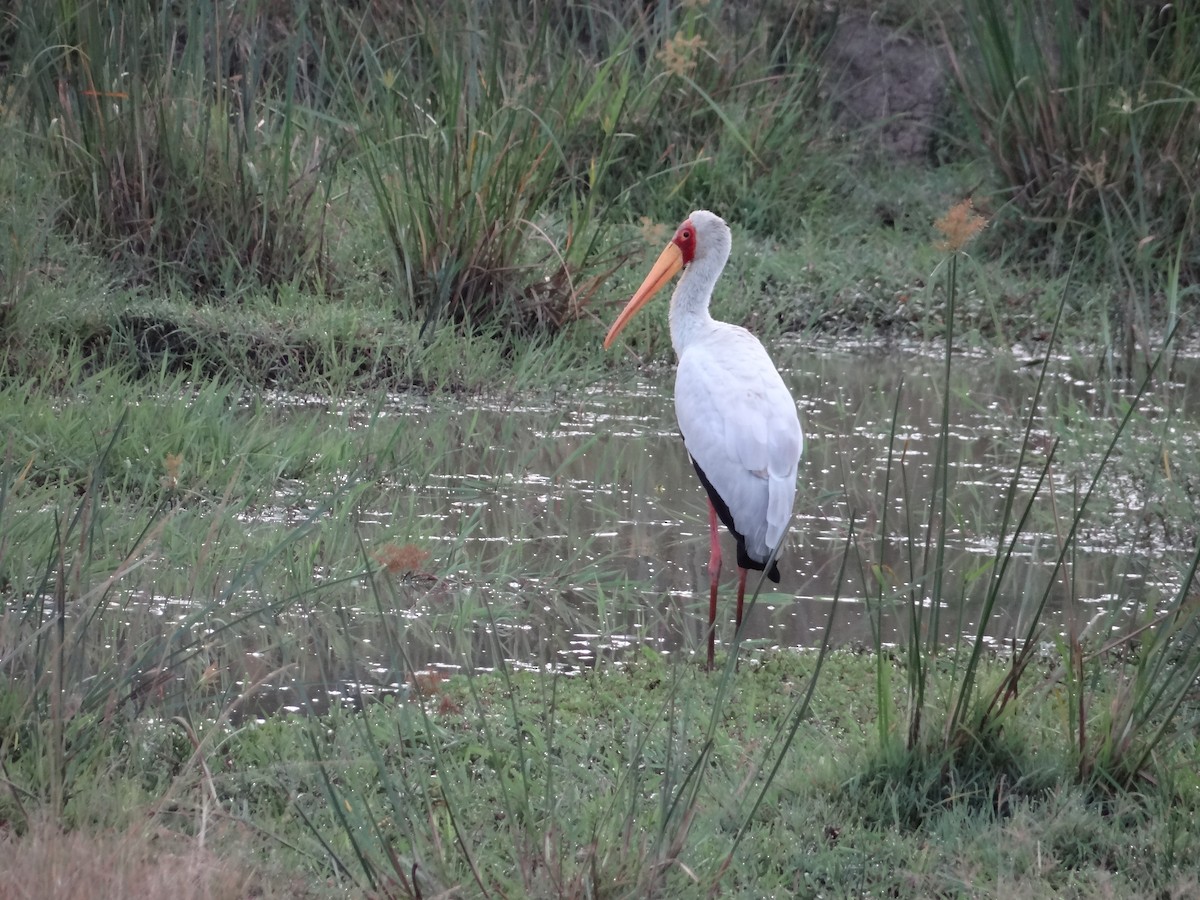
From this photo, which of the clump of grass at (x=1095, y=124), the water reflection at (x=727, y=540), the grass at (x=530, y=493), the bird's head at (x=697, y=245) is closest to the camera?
the grass at (x=530, y=493)

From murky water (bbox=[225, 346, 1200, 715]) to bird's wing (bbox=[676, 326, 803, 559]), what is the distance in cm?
22

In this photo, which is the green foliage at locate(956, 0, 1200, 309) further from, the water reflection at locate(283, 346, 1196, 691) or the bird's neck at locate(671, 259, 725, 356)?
the bird's neck at locate(671, 259, 725, 356)

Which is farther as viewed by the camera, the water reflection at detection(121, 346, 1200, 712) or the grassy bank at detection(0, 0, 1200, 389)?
the grassy bank at detection(0, 0, 1200, 389)

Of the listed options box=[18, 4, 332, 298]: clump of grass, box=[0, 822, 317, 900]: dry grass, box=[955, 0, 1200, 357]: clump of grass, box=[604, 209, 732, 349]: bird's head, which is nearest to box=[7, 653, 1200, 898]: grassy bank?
box=[0, 822, 317, 900]: dry grass

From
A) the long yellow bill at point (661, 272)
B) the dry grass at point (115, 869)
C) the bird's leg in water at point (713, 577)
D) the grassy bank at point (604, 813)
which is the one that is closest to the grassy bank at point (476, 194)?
the long yellow bill at point (661, 272)

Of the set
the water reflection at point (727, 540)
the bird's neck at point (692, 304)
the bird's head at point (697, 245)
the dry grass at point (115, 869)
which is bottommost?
the water reflection at point (727, 540)

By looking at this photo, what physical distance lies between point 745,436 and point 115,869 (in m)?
1.95

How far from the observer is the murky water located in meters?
3.38

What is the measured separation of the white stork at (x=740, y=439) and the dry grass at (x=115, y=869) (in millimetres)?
1446

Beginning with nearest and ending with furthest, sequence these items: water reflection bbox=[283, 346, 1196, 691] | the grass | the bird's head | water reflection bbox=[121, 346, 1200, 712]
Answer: the grass < water reflection bbox=[121, 346, 1200, 712] < water reflection bbox=[283, 346, 1196, 691] < the bird's head

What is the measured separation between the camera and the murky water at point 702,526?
3.38 m

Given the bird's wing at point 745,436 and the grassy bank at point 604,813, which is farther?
the bird's wing at point 745,436

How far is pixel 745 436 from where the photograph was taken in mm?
3545

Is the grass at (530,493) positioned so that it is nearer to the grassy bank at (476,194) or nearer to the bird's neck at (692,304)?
the grassy bank at (476,194)
